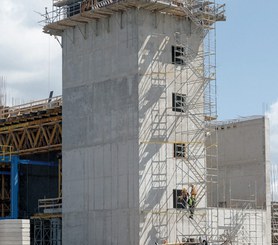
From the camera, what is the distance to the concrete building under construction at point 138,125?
50.8 metres

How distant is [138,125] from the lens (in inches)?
1992

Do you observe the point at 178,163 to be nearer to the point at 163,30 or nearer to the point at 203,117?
the point at 203,117

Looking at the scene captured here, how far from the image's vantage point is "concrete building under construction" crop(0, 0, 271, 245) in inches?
2000

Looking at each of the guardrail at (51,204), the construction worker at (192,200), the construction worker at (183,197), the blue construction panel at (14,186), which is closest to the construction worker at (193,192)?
the construction worker at (192,200)

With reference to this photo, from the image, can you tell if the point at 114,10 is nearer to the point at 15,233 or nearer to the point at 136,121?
the point at 136,121

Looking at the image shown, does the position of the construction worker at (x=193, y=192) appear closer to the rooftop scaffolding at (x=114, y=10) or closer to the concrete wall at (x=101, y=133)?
the concrete wall at (x=101, y=133)

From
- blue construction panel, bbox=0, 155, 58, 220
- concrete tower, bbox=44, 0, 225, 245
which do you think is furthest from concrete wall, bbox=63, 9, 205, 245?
blue construction panel, bbox=0, 155, 58, 220

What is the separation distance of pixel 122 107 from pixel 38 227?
14.4m

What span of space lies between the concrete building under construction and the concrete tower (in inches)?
2.7

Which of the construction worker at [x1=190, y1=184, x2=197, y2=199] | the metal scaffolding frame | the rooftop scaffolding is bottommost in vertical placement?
the metal scaffolding frame

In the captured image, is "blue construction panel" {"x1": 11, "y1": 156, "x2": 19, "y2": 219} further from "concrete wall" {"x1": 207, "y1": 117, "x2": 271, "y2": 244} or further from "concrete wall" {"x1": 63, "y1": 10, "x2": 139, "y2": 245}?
"concrete wall" {"x1": 207, "y1": 117, "x2": 271, "y2": 244}

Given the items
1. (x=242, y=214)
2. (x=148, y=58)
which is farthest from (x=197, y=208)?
(x=148, y=58)

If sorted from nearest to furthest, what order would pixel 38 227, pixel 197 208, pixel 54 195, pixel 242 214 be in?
pixel 197 208 → pixel 242 214 → pixel 38 227 → pixel 54 195

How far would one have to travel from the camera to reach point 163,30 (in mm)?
52844
